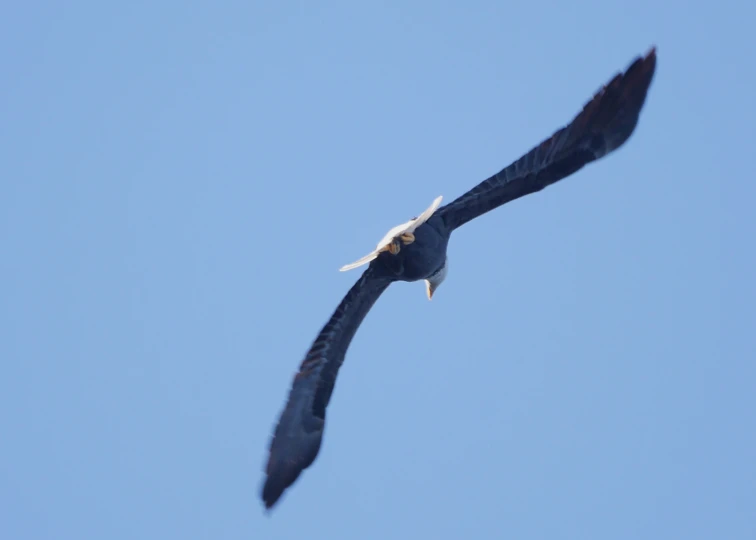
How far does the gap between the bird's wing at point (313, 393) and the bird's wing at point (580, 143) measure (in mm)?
2107

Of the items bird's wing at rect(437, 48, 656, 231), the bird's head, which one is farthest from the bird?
the bird's head

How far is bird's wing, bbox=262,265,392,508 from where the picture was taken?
42.5 ft

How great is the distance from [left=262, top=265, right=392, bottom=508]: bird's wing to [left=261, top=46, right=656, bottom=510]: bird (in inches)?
0.5

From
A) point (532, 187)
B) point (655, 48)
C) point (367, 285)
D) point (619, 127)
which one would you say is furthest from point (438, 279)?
point (655, 48)

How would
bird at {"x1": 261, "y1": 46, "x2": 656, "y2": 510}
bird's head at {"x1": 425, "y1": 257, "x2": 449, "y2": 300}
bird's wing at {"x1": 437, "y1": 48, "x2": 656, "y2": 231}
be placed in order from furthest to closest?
bird's head at {"x1": 425, "y1": 257, "x2": 449, "y2": 300} → bird at {"x1": 261, "y1": 46, "x2": 656, "y2": 510} → bird's wing at {"x1": 437, "y1": 48, "x2": 656, "y2": 231}

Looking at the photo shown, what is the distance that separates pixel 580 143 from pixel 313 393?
4.97 metres

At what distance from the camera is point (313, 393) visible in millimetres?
13602

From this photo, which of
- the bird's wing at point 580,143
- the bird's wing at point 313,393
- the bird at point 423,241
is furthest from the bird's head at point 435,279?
the bird's wing at point 580,143

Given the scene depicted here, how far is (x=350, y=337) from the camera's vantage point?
14.0 metres

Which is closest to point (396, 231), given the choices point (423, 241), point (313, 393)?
point (423, 241)

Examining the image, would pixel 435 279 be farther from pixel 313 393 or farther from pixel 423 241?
pixel 313 393

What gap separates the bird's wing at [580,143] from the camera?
1224 cm

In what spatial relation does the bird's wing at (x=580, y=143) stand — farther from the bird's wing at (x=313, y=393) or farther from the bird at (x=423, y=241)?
the bird's wing at (x=313, y=393)

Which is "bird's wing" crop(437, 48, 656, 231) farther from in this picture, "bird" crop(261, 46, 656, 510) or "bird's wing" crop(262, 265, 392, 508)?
"bird's wing" crop(262, 265, 392, 508)
